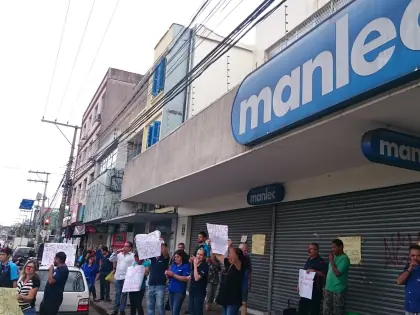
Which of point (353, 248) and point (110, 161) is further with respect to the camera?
point (110, 161)

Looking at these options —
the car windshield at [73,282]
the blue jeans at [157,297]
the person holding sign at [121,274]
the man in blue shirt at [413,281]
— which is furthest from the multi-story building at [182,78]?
the man in blue shirt at [413,281]

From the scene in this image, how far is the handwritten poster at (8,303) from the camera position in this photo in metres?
6.02

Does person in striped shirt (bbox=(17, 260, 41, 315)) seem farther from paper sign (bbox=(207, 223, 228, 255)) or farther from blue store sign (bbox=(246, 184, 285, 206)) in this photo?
blue store sign (bbox=(246, 184, 285, 206))

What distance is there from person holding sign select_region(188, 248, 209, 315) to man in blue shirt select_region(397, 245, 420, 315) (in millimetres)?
3389

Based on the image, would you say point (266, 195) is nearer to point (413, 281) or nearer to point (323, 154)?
point (323, 154)

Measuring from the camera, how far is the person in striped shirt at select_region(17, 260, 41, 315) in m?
6.68

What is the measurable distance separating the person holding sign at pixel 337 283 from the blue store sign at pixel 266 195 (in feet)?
10.0

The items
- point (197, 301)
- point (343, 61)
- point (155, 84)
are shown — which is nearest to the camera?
Result: point (343, 61)

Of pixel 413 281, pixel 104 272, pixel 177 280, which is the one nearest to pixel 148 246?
pixel 177 280

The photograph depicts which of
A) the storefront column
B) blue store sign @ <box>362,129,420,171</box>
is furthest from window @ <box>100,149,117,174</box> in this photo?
blue store sign @ <box>362,129,420,171</box>

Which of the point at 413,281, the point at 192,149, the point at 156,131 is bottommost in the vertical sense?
the point at 413,281

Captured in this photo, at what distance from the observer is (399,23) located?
461 centimetres

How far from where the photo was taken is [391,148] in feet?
17.8

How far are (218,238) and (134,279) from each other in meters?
2.51
